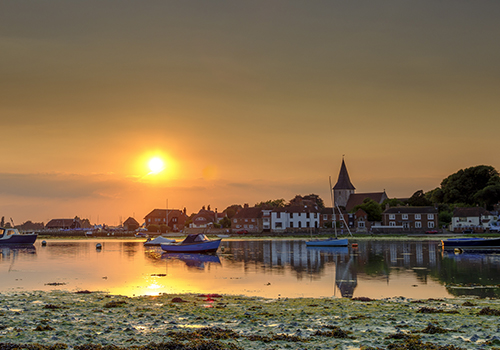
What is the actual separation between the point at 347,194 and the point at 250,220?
53.8 metres

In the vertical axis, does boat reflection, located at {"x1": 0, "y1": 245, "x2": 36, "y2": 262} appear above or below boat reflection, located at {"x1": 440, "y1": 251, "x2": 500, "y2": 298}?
below

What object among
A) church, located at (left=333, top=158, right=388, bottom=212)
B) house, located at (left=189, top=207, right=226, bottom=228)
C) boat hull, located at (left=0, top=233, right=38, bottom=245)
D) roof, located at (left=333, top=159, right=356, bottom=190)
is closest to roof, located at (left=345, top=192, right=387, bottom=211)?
church, located at (left=333, top=158, right=388, bottom=212)

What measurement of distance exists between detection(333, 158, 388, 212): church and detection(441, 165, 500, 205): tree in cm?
2646

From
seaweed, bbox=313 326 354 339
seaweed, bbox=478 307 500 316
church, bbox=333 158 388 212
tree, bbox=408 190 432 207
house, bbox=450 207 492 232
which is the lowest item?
seaweed, bbox=478 307 500 316

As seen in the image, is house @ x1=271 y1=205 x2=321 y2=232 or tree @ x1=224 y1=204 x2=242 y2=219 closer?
house @ x1=271 y1=205 x2=321 y2=232

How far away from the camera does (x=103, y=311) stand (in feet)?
59.9

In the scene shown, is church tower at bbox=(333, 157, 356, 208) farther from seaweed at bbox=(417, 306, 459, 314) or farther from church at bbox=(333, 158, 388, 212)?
seaweed at bbox=(417, 306, 459, 314)

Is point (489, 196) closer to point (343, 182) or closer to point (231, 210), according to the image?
point (343, 182)

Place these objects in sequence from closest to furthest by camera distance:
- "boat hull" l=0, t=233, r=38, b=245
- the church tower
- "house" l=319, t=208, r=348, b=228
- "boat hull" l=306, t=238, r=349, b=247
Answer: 1. "boat hull" l=306, t=238, r=349, b=247
2. "boat hull" l=0, t=233, r=38, b=245
3. "house" l=319, t=208, r=348, b=228
4. the church tower

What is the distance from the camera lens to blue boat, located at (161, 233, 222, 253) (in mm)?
65000

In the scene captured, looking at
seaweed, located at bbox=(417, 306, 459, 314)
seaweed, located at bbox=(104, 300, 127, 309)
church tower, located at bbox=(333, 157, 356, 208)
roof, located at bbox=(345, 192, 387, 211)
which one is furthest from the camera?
church tower, located at bbox=(333, 157, 356, 208)

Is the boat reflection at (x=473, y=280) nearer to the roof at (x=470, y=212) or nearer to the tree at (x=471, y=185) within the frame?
the roof at (x=470, y=212)

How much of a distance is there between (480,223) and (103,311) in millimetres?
136023

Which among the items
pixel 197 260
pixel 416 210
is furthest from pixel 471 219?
pixel 197 260
